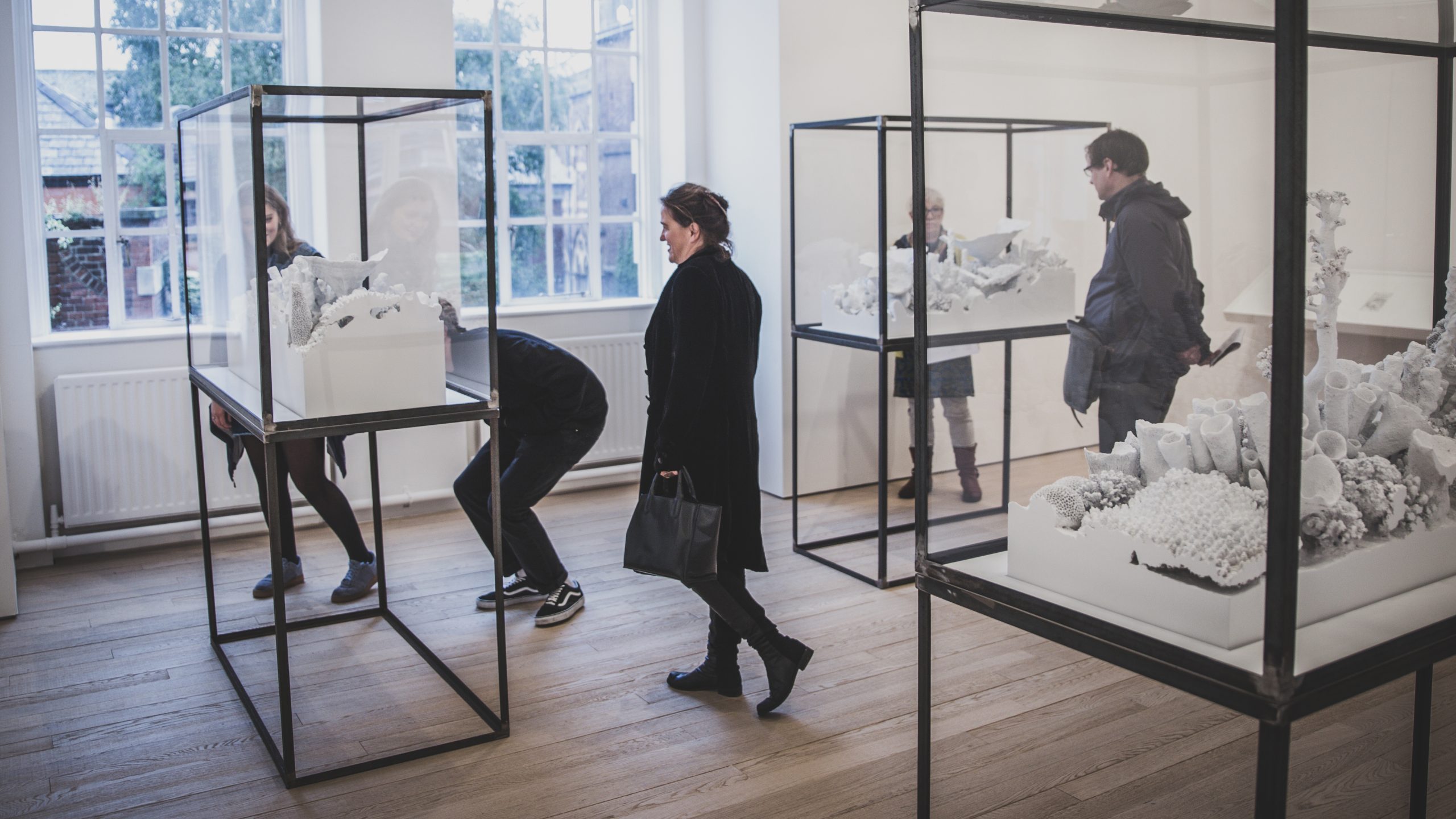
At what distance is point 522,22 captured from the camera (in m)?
6.08

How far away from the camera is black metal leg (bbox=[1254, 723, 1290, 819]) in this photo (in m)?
1.67

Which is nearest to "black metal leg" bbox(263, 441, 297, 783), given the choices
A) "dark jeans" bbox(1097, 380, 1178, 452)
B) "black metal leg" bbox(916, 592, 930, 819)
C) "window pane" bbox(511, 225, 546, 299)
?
"black metal leg" bbox(916, 592, 930, 819)

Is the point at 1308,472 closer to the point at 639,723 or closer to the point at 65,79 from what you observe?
the point at 639,723

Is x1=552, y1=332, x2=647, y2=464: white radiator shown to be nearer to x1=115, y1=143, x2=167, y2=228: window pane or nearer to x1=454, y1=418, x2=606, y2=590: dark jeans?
x1=454, y1=418, x2=606, y2=590: dark jeans

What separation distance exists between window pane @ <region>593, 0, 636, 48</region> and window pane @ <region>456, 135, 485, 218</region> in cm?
342

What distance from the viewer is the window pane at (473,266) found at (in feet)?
10.1

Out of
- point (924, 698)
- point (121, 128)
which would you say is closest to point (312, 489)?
point (121, 128)

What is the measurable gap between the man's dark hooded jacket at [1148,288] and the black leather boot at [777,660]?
1.70 metres

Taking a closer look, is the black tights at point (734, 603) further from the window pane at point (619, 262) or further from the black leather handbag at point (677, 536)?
the window pane at point (619, 262)

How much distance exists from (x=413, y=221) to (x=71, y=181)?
9.60ft

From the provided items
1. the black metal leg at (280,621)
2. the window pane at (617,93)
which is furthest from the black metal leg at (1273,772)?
the window pane at (617,93)

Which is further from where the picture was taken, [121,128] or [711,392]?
[121,128]

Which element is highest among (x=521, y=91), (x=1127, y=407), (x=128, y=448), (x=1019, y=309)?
(x=521, y=91)

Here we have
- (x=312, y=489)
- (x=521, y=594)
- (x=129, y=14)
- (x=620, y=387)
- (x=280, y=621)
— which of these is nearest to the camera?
(x=280, y=621)
